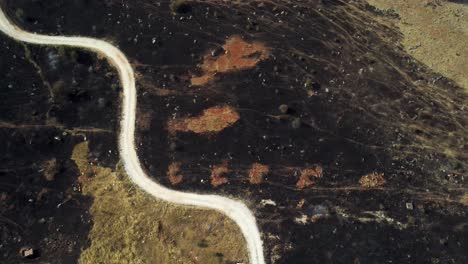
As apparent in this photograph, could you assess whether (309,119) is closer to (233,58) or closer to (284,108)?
(284,108)

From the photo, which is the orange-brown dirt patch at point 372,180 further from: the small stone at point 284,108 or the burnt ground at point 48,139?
the burnt ground at point 48,139

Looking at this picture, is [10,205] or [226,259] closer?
[226,259]

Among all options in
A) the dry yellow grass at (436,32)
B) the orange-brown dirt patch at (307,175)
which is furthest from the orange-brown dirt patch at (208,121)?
the dry yellow grass at (436,32)

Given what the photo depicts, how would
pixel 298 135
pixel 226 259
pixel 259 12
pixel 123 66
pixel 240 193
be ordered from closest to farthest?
pixel 226 259, pixel 240 193, pixel 298 135, pixel 123 66, pixel 259 12

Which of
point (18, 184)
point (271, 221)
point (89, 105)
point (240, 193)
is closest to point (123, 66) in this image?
point (89, 105)

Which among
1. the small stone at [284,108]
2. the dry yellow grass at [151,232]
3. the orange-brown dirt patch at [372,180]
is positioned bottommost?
the dry yellow grass at [151,232]

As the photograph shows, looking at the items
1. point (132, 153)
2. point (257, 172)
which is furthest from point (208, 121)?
point (132, 153)

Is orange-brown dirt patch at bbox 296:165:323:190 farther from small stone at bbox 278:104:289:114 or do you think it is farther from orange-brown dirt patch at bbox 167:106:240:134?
orange-brown dirt patch at bbox 167:106:240:134

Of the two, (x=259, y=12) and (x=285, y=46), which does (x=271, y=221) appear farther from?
(x=259, y=12)
